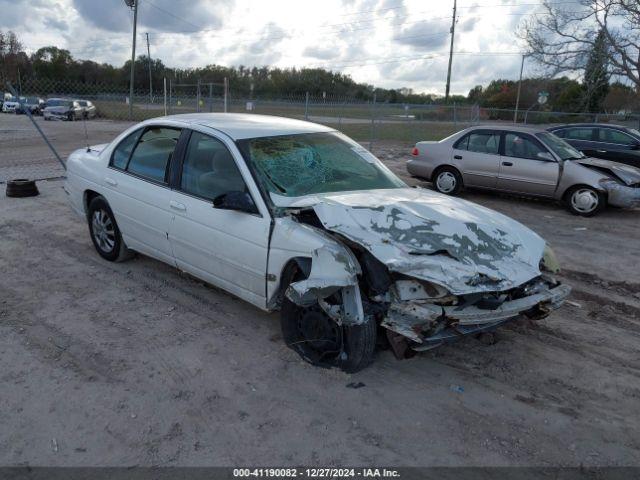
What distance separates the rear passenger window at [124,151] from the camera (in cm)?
514

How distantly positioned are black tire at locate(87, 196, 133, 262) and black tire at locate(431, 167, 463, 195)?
6.66 metres

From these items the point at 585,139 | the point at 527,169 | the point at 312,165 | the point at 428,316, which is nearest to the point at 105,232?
the point at 312,165

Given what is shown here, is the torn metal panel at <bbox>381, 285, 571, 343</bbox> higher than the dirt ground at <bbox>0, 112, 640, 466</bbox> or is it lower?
higher

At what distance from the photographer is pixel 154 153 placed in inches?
192

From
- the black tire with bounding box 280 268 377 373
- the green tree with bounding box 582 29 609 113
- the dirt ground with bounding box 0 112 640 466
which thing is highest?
the green tree with bounding box 582 29 609 113

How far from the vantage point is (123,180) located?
5043 mm

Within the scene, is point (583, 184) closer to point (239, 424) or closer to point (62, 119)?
point (239, 424)

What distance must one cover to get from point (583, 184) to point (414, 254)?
683 centimetres

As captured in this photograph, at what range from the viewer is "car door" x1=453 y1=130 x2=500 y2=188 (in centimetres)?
974

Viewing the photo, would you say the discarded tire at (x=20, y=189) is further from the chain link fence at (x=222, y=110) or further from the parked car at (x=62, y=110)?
the parked car at (x=62, y=110)

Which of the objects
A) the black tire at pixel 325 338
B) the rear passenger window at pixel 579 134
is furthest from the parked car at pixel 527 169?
the black tire at pixel 325 338

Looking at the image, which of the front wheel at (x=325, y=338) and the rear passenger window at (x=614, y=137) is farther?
the rear passenger window at (x=614, y=137)

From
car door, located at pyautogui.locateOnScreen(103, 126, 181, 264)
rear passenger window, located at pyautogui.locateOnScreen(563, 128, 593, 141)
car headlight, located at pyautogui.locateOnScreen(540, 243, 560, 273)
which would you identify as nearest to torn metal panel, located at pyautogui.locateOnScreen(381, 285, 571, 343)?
car headlight, located at pyautogui.locateOnScreen(540, 243, 560, 273)

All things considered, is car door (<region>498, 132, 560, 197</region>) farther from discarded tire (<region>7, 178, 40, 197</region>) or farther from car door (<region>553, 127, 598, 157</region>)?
discarded tire (<region>7, 178, 40, 197</region>)
